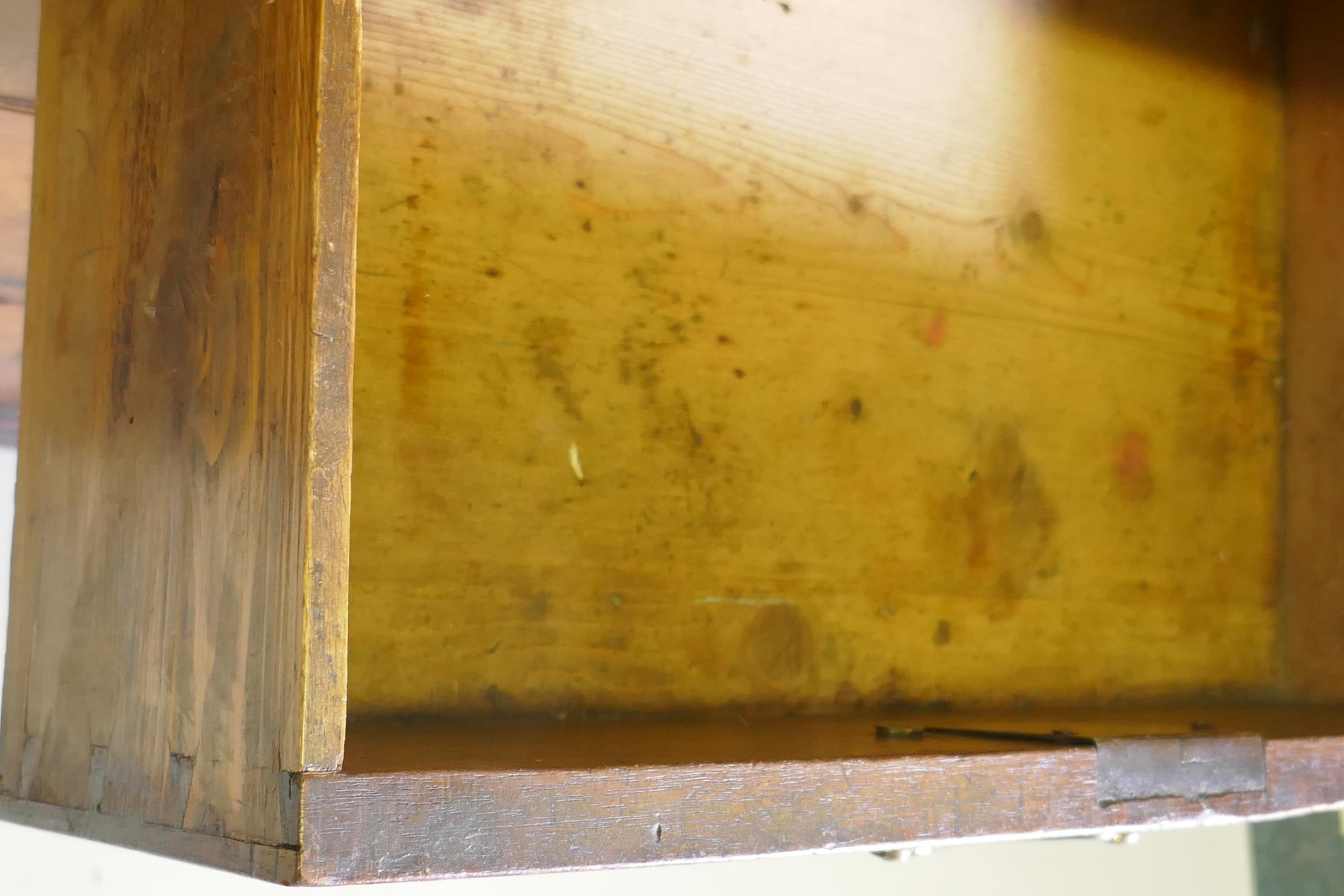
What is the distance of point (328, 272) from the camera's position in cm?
47

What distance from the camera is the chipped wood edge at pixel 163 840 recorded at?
46cm

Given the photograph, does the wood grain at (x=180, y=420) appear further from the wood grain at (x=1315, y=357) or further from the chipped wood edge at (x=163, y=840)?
the wood grain at (x=1315, y=357)

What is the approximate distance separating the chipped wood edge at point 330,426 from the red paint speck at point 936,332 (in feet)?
1.78

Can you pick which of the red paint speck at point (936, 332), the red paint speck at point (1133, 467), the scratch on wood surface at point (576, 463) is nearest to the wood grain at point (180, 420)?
the scratch on wood surface at point (576, 463)

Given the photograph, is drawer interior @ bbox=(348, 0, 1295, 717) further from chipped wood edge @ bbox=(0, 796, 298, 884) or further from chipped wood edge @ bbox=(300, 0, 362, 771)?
chipped wood edge @ bbox=(300, 0, 362, 771)

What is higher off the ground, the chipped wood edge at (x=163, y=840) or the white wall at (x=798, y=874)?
the chipped wood edge at (x=163, y=840)

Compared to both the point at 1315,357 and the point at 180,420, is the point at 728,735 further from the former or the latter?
the point at 1315,357

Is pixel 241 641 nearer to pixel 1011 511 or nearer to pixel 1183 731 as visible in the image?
pixel 1183 731

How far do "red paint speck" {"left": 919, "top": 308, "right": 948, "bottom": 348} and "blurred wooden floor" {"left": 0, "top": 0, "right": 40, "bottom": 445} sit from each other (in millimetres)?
546

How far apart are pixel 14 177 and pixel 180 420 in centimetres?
29

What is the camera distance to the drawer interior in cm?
78

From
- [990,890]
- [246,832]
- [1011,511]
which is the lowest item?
[990,890]

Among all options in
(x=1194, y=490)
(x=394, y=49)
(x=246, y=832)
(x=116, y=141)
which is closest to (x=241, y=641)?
(x=246, y=832)

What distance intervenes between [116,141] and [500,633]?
0.32 meters
